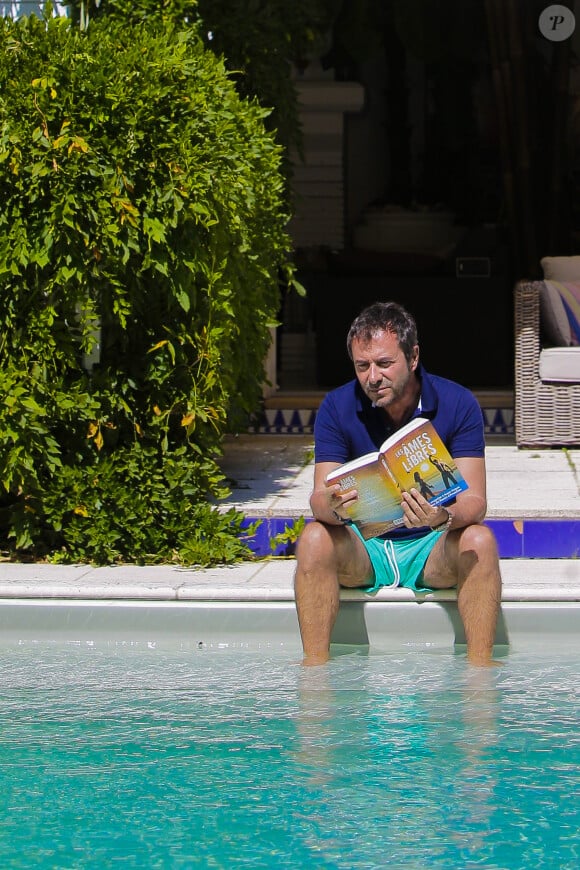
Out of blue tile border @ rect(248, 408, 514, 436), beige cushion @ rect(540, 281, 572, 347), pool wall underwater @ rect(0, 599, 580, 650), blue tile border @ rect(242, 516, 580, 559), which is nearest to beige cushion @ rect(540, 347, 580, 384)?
beige cushion @ rect(540, 281, 572, 347)

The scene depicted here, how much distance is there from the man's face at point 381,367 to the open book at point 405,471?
197mm

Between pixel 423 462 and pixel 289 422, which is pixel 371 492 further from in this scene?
pixel 289 422

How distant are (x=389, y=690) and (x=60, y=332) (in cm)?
184

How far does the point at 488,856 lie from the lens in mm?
2902

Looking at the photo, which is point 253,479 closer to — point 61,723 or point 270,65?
point 270,65

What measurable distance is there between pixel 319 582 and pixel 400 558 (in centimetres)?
35

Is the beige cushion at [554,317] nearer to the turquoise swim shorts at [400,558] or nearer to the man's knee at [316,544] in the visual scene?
the turquoise swim shorts at [400,558]

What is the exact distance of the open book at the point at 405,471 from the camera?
390 centimetres

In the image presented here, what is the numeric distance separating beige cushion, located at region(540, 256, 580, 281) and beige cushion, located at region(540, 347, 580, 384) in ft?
3.12

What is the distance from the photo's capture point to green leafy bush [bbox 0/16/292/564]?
4.83 m

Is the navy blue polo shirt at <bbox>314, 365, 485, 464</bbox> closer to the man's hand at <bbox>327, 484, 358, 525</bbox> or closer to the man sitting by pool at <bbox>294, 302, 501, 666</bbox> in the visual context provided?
the man sitting by pool at <bbox>294, 302, 501, 666</bbox>

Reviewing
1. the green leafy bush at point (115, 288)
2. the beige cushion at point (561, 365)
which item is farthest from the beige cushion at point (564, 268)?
the green leafy bush at point (115, 288)

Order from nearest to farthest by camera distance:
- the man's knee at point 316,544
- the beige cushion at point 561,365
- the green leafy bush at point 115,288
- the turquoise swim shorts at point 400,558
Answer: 1. the man's knee at point 316,544
2. the turquoise swim shorts at point 400,558
3. the green leafy bush at point 115,288
4. the beige cushion at point 561,365

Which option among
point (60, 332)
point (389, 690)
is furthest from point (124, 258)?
point (389, 690)
